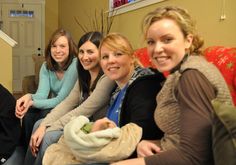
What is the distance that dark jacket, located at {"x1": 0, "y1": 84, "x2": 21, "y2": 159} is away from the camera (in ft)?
6.12

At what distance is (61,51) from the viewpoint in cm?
255

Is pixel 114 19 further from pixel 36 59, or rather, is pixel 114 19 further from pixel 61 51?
pixel 61 51

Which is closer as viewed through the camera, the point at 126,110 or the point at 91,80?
the point at 126,110

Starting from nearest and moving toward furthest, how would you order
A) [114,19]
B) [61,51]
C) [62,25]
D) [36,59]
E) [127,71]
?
[127,71]
[61,51]
[114,19]
[36,59]
[62,25]

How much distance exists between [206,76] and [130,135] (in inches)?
15.1

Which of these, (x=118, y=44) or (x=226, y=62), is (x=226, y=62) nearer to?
(x=226, y=62)

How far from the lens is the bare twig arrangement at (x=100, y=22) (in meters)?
4.46

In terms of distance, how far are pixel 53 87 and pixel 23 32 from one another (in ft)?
17.2

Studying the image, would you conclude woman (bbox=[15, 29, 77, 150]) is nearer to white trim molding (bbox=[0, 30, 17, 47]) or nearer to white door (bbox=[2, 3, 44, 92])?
white trim molding (bbox=[0, 30, 17, 47])

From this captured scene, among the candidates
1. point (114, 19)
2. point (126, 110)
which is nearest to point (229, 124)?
point (126, 110)

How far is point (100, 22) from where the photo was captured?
4.93 m

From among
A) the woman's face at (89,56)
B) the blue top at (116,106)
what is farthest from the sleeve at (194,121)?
the woman's face at (89,56)

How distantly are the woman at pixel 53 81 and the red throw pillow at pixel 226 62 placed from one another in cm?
120

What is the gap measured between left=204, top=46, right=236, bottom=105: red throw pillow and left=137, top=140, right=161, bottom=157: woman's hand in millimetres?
490
